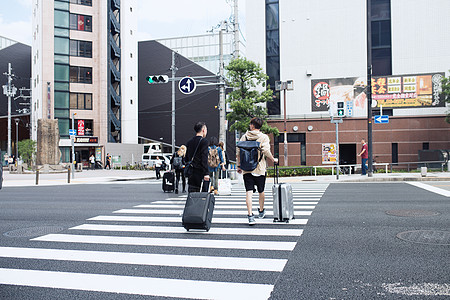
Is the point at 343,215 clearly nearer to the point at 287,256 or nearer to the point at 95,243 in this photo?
the point at 287,256

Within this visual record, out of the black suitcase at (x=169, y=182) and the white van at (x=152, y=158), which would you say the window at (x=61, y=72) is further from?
the black suitcase at (x=169, y=182)

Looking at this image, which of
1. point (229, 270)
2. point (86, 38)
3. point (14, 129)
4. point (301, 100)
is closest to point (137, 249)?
point (229, 270)

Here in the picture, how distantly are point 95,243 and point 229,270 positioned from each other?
2.48 m

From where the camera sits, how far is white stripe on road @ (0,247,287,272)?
4539mm

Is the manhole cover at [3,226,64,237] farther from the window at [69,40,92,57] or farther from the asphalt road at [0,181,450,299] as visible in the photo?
the window at [69,40,92,57]

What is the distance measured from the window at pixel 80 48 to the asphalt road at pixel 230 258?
1759 inches

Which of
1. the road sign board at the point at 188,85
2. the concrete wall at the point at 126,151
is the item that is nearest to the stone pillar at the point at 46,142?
the concrete wall at the point at 126,151

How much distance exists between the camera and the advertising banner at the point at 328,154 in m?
28.5

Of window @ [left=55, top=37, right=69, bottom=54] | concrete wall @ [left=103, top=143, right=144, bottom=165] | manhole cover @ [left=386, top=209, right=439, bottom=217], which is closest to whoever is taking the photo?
manhole cover @ [left=386, top=209, right=439, bottom=217]

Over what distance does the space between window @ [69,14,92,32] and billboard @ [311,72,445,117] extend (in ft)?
108

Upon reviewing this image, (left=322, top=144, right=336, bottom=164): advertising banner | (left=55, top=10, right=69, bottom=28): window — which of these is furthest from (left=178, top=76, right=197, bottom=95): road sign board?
(left=55, top=10, right=69, bottom=28): window

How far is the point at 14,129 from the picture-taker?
64000 millimetres

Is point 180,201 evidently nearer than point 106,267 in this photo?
No

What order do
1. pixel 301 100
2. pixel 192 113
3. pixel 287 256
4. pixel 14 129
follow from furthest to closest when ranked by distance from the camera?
pixel 14 129
pixel 192 113
pixel 301 100
pixel 287 256
